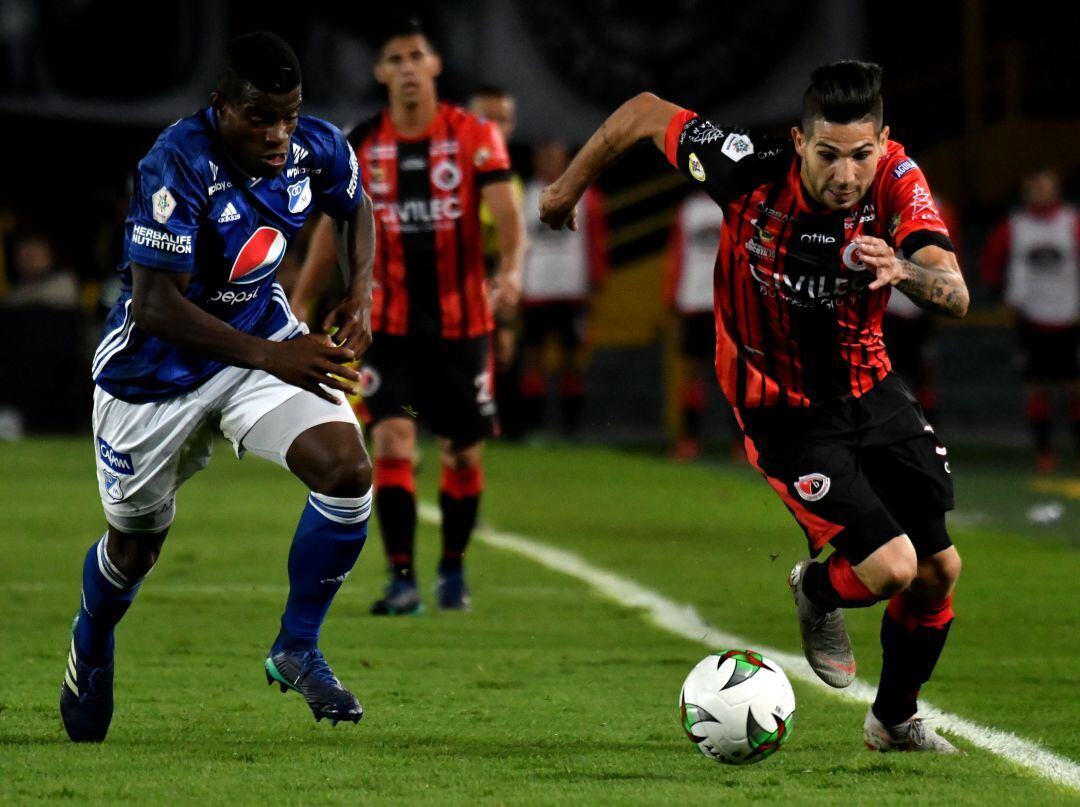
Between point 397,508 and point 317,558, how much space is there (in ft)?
8.68

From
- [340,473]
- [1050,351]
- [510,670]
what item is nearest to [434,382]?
[510,670]

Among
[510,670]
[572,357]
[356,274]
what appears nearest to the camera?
[356,274]

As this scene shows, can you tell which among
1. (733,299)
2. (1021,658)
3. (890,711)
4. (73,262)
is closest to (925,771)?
(890,711)

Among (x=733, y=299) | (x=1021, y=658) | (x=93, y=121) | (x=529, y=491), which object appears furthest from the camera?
(x=93, y=121)

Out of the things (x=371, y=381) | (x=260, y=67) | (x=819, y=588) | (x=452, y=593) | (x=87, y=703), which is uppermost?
(x=260, y=67)

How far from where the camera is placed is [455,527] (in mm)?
8055

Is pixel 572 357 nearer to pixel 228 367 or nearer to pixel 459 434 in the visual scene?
pixel 459 434

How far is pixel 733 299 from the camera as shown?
5.45m

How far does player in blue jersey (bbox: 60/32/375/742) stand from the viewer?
495 centimetres

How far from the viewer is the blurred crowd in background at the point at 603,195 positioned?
15220mm

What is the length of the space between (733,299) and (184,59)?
486 inches

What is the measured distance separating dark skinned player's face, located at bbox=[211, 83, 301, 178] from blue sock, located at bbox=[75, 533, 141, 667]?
3.59 feet

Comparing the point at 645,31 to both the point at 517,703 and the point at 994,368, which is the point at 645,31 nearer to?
the point at 994,368

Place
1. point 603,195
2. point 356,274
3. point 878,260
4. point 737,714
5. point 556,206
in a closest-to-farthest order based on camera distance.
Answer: point 878,260, point 737,714, point 556,206, point 356,274, point 603,195
